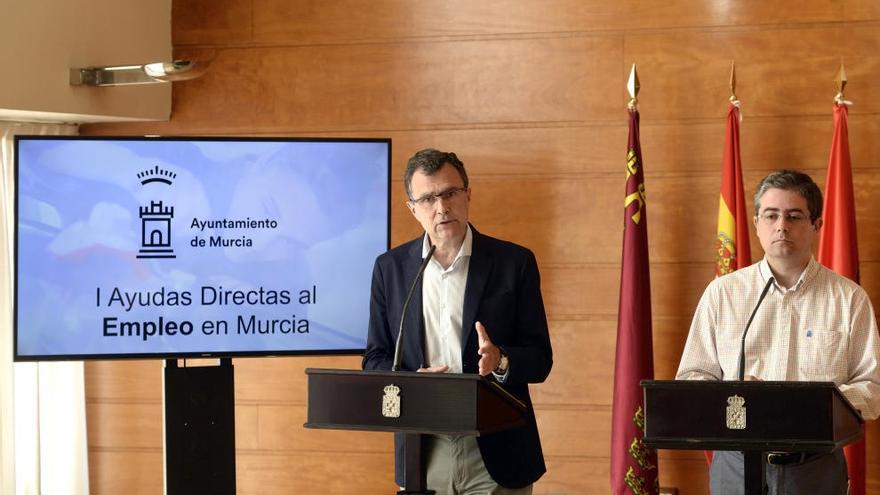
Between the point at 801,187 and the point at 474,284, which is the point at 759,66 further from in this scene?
the point at 474,284

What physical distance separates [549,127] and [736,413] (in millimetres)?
2558

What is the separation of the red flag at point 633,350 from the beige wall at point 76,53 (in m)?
2.18

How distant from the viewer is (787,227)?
3.12 m

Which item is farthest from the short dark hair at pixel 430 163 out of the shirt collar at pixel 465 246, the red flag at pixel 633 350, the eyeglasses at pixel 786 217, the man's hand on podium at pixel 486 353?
the red flag at pixel 633 350

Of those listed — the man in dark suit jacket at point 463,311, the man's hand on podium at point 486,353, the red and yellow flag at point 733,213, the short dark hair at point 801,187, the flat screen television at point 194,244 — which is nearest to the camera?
the man's hand on podium at point 486,353

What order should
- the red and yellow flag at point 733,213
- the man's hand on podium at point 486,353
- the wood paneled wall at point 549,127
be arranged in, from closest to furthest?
1. the man's hand on podium at point 486,353
2. the red and yellow flag at point 733,213
3. the wood paneled wall at point 549,127

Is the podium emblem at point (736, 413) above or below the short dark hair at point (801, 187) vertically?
below

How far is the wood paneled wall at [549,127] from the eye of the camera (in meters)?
4.61

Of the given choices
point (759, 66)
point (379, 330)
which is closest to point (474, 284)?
point (379, 330)

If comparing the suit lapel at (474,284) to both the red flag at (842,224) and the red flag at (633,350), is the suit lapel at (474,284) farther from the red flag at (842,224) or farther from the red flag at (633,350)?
the red flag at (842,224)

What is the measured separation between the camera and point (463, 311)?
3.10 meters

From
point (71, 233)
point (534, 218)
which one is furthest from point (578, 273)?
point (71, 233)

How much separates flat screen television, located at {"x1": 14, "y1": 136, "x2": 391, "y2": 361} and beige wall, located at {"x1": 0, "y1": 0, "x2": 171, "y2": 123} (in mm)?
490

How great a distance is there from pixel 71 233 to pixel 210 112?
1.40m
